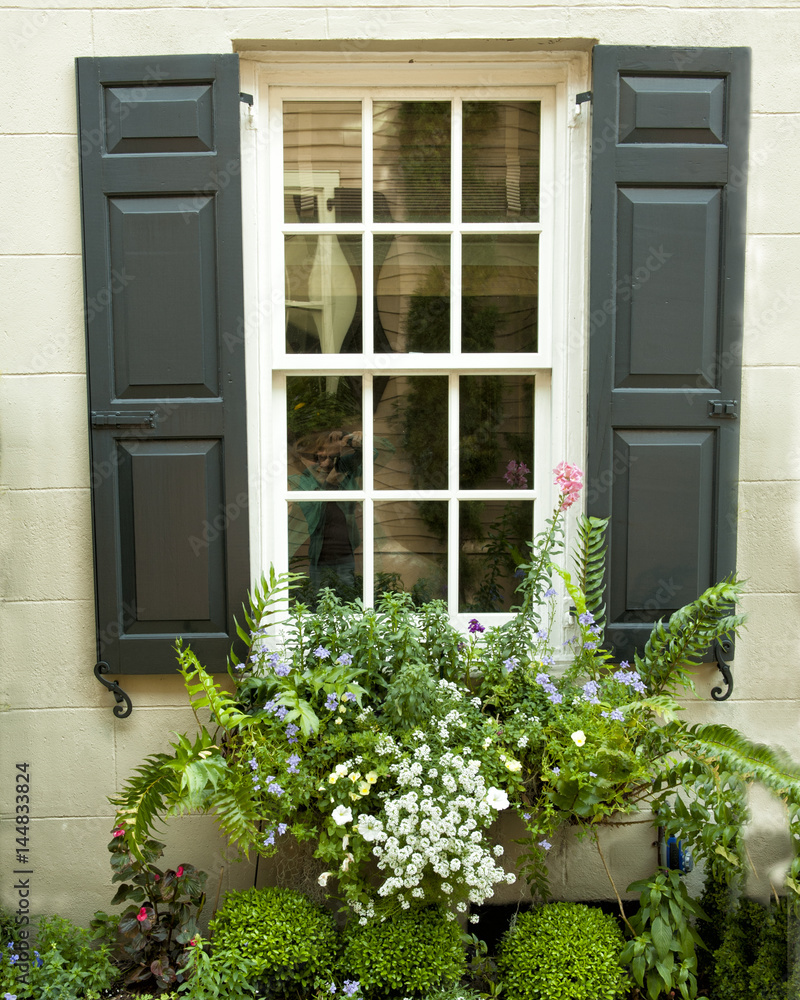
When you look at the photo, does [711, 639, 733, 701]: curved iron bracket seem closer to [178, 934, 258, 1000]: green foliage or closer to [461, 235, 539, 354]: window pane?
[461, 235, 539, 354]: window pane

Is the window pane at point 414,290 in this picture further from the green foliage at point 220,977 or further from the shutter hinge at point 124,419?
the green foliage at point 220,977

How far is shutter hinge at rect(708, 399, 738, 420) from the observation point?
9.27ft

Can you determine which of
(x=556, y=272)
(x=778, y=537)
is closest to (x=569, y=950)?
(x=778, y=537)

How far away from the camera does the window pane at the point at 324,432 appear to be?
3012 millimetres

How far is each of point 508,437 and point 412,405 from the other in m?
0.39

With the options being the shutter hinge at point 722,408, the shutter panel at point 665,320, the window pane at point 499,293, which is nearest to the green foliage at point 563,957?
the shutter panel at point 665,320

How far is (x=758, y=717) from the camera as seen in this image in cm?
295

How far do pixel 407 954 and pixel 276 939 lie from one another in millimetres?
416

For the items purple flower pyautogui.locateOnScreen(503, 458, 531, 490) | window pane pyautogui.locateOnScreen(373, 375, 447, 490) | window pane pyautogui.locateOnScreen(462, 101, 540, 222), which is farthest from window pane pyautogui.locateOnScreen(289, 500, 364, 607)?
window pane pyautogui.locateOnScreen(462, 101, 540, 222)

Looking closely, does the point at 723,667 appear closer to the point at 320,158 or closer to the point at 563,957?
the point at 563,957

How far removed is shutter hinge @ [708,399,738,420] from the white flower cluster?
1499mm

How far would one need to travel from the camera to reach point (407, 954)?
2398mm

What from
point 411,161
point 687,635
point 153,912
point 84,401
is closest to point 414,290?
point 411,161

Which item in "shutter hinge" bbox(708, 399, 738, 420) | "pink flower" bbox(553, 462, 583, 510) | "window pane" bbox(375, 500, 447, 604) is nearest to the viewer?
"pink flower" bbox(553, 462, 583, 510)
